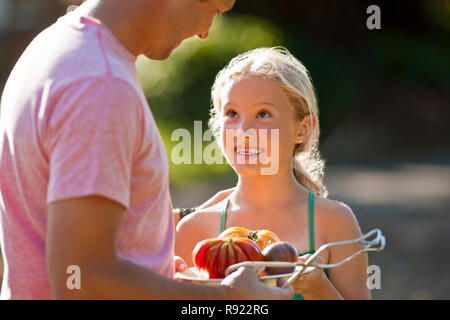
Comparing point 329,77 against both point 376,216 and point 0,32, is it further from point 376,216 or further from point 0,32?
point 0,32

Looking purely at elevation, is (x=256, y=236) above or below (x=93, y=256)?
below

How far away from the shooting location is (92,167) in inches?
60.4

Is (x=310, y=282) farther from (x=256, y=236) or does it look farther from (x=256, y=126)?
(x=256, y=126)

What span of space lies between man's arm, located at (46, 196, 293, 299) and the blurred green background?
12.0 feet

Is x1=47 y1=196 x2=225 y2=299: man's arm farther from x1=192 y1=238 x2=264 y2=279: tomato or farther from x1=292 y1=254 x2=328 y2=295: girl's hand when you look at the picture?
x1=292 y1=254 x2=328 y2=295: girl's hand

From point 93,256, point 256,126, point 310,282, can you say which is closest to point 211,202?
point 256,126

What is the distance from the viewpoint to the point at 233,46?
18.3 feet

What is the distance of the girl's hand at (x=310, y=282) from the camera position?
7.63ft

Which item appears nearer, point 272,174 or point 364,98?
point 272,174

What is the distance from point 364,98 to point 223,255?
7.37 m

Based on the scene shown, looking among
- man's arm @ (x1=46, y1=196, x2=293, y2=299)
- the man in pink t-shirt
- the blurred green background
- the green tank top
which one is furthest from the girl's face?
the blurred green background

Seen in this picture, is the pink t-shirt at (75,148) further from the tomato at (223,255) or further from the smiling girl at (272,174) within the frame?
the smiling girl at (272,174)

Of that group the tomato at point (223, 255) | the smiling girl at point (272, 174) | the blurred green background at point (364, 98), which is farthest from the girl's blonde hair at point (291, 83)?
the blurred green background at point (364, 98)
